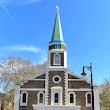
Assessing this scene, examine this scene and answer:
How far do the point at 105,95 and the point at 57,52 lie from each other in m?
18.3

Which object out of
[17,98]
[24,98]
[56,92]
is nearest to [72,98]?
[56,92]

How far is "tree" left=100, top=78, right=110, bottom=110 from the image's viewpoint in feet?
171

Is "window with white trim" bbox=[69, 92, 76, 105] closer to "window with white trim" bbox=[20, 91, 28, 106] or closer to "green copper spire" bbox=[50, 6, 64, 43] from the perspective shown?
"window with white trim" bbox=[20, 91, 28, 106]

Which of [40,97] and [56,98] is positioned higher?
[40,97]

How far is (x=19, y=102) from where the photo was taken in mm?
36625

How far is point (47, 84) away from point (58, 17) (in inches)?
476

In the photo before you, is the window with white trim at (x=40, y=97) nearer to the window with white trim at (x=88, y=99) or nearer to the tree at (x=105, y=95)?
the window with white trim at (x=88, y=99)

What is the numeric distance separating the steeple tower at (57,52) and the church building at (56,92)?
0.51ft

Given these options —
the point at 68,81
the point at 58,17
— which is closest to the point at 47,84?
the point at 68,81

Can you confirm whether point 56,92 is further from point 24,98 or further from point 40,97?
point 24,98

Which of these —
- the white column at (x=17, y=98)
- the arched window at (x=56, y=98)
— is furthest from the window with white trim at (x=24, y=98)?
the arched window at (x=56, y=98)

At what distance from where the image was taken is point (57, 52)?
129 ft

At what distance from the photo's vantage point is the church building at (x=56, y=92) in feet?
119

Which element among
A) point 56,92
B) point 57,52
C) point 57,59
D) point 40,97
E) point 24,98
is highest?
point 57,52
